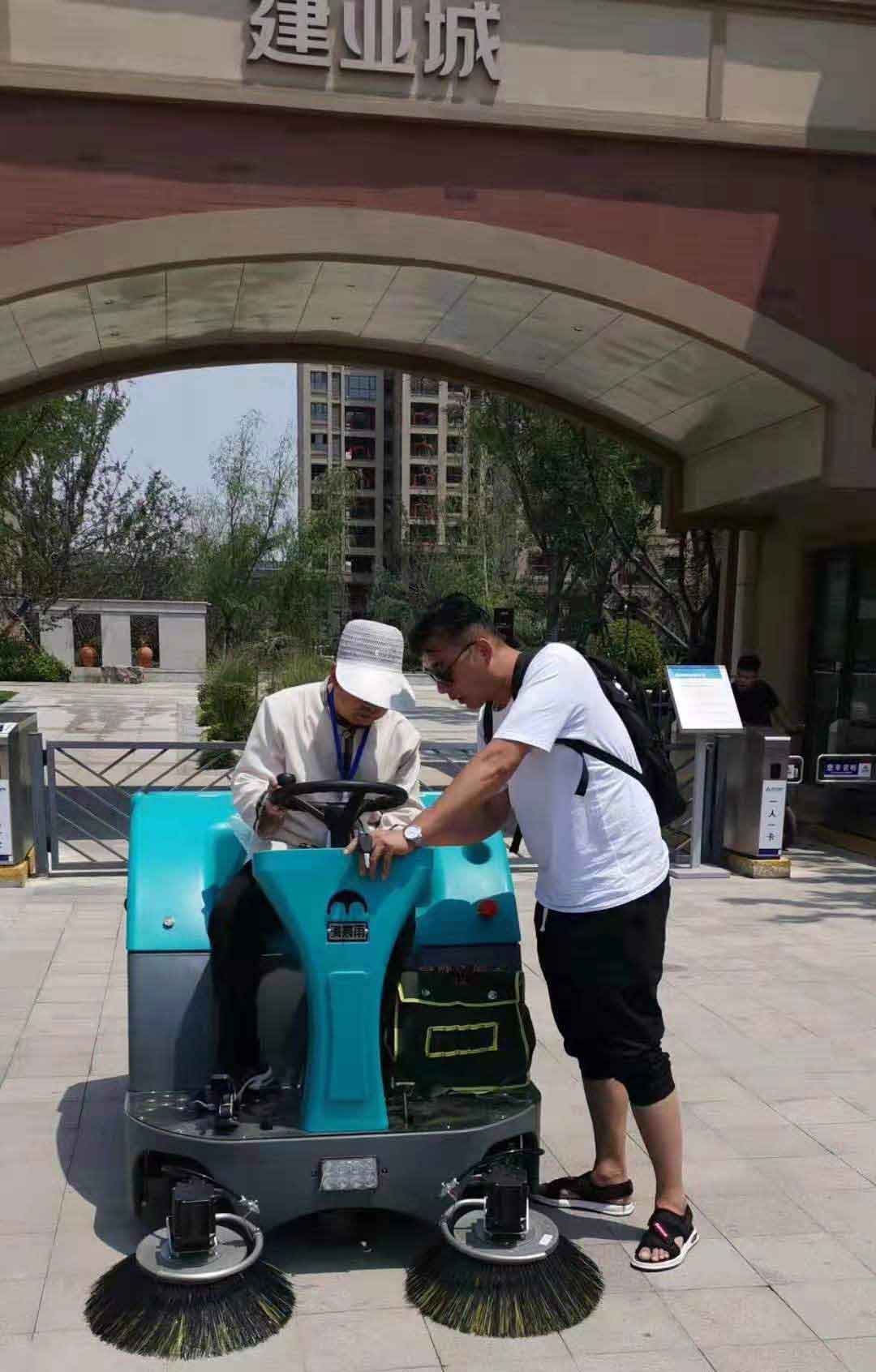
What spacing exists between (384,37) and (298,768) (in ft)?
21.3

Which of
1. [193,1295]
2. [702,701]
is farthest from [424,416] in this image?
[193,1295]

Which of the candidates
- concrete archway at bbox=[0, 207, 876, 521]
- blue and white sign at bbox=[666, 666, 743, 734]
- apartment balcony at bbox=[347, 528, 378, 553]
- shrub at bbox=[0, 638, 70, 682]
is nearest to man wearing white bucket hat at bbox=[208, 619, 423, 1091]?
blue and white sign at bbox=[666, 666, 743, 734]

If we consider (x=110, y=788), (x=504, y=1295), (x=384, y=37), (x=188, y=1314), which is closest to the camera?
(x=188, y=1314)

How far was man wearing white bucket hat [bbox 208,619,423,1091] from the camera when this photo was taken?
10.2ft

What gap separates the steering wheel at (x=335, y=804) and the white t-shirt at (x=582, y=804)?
0.35 metres

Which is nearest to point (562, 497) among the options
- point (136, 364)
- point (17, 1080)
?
point (136, 364)

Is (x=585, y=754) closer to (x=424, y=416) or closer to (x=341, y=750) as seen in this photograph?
(x=341, y=750)

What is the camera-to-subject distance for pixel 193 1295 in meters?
2.70

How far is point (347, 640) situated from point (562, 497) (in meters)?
15.6

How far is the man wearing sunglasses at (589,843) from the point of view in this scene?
295 centimetres

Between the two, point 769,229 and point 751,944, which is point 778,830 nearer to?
point 751,944

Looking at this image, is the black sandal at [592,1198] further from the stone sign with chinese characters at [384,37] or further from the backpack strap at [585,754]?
the stone sign with chinese characters at [384,37]

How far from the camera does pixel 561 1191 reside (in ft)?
11.0

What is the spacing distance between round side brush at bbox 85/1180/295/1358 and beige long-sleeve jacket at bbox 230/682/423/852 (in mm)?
972
